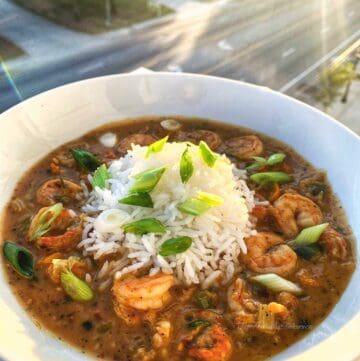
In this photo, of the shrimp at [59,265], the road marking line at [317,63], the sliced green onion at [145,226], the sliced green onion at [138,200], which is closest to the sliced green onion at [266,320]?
the sliced green onion at [145,226]

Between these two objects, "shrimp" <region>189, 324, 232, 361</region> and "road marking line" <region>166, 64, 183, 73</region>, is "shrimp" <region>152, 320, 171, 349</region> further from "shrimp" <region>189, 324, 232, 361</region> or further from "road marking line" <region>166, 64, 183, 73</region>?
"road marking line" <region>166, 64, 183, 73</region>

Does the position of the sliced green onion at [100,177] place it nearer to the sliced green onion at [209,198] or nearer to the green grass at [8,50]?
the sliced green onion at [209,198]

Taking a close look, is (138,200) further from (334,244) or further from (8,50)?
(8,50)

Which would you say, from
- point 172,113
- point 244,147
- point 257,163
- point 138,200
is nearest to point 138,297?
point 138,200

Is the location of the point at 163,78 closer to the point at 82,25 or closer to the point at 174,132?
the point at 174,132

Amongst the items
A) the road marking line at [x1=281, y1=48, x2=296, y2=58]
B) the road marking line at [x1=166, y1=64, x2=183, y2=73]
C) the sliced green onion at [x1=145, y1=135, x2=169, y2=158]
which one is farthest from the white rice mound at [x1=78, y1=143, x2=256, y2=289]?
the road marking line at [x1=281, y1=48, x2=296, y2=58]

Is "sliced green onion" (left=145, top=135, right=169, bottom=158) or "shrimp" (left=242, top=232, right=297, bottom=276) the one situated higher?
"sliced green onion" (left=145, top=135, right=169, bottom=158)

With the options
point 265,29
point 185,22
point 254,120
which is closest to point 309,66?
point 265,29
